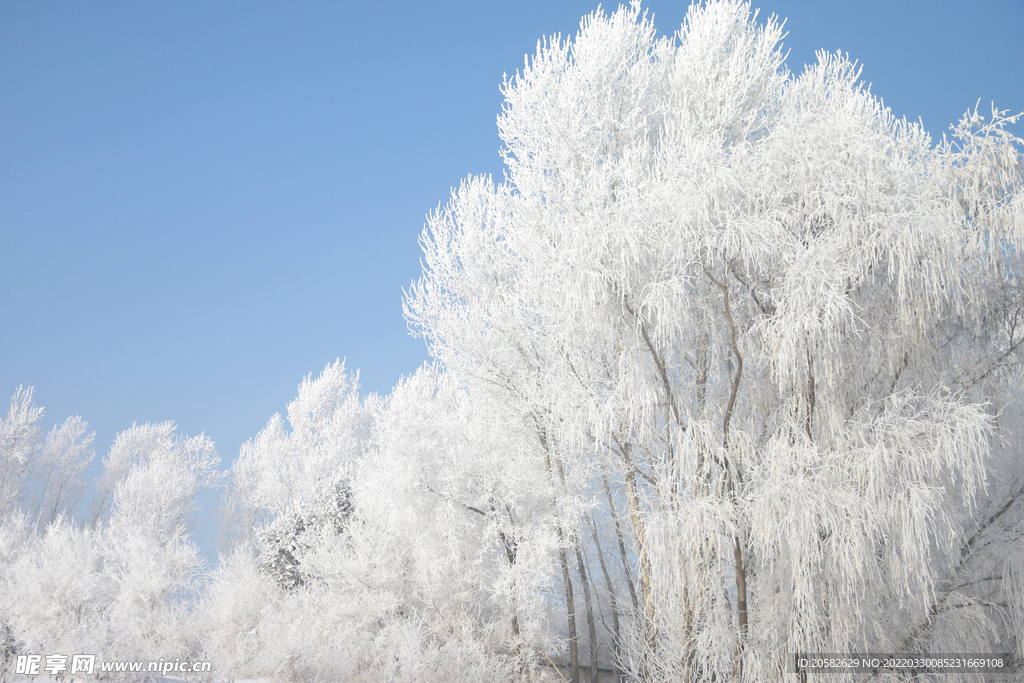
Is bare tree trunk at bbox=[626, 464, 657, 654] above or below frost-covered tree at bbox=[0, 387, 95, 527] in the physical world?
below

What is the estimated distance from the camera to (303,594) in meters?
12.0

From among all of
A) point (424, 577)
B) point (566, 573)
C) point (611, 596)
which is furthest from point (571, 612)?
point (424, 577)

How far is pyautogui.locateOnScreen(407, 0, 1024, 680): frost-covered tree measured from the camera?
555 centimetres

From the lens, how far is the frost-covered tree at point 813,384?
5551 mm

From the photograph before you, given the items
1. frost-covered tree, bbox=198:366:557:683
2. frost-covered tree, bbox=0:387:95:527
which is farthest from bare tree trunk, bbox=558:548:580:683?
frost-covered tree, bbox=0:387:95:527

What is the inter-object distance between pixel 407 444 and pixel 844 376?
22.5 ft

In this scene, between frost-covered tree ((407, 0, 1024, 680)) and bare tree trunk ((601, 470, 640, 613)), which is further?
bare tree trunk ((601, 470, 640, 613))

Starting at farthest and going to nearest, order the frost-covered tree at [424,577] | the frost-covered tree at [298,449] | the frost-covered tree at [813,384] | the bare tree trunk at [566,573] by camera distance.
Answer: the frost-covered tree at [298,449]
the bare tree trunk at [566,573]
the frost-covered tree at [424,577]
the frost-covered tree at [813,384]

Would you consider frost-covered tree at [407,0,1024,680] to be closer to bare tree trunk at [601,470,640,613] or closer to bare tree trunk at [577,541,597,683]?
bare tree trunk at [601,470,640,613]

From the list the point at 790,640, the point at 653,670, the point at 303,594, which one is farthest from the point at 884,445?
the point at 303,594

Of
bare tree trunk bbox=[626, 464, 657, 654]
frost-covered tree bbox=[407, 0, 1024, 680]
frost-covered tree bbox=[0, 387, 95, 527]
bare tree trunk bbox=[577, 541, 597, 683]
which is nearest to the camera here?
frost-covered tree bbox=[407, 0, 1024, 680]

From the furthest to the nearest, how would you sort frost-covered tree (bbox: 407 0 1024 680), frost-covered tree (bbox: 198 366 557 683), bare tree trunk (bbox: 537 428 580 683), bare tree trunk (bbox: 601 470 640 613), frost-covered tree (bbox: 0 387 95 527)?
1. frost-covered tree (bbox: 0 387 95 527)
2. bare tree trunk (bbox: 537 428 580 683)
3. bare tree trunk (bbox: 601 470 640 613)
4. frost-covered tree (bbox: 198 366 557 683)
5. frost-covered tree (bbox: 407 0 1024 680)

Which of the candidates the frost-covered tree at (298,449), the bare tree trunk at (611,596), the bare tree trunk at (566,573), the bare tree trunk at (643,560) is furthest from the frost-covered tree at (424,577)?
the frost-covered tree at (298,449)

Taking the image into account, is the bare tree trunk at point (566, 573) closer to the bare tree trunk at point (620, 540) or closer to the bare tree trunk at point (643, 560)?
the bare tree trunk at point (620, 540)
